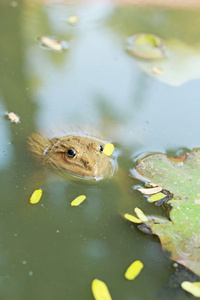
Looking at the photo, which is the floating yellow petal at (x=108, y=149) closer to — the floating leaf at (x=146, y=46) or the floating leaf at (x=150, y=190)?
the floating leaf at (x=150, y=190)

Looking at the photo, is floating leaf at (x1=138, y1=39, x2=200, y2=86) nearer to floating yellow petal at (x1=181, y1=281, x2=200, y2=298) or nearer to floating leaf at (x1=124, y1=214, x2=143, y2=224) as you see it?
floating leaf at (x1=124, y1=214, x2=143, y2=224)

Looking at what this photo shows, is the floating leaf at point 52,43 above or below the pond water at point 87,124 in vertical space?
above

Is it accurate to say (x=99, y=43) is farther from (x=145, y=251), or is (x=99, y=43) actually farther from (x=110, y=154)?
(x=145, y=251)

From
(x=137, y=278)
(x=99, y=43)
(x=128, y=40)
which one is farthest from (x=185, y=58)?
(x=137, y=278)

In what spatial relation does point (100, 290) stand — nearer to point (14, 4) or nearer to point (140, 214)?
point (140, 214)

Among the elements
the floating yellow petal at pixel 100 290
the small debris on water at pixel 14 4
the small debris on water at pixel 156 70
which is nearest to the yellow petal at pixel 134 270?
the floating yellow petal at pixel 100 290

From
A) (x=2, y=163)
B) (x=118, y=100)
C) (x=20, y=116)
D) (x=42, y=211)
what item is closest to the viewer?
(x=42, y=211)

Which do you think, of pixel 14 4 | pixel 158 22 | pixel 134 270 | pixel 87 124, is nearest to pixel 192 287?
pixel 134 270
